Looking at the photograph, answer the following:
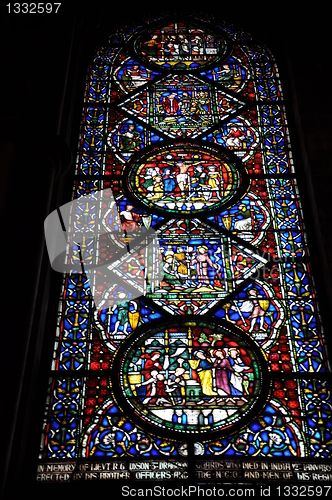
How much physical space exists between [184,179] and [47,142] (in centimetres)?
191

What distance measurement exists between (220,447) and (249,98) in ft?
15.5

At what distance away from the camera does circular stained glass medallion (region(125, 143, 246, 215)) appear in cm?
879

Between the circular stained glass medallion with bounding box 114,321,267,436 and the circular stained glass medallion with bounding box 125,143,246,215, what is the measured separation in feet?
5.41

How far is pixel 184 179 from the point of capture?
9.05 m

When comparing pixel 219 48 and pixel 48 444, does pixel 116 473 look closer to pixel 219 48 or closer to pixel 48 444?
pixel 48 444

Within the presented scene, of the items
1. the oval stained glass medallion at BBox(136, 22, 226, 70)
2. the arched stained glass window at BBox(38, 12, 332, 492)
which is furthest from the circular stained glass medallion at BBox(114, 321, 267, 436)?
the oval stained glass medallion at BBox(136, 22, 226, 70)

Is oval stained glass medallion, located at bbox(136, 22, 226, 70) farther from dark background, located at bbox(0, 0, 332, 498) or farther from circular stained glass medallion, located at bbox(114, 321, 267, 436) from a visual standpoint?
circular stained glass medallion, located at bbox(114, 321, 267, 436)

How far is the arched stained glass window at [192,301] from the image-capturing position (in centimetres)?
680

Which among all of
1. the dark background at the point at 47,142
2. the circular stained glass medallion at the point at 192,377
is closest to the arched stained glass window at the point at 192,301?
the circular stained glass medallion at the point at 192,377

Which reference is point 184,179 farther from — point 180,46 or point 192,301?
point 180,46

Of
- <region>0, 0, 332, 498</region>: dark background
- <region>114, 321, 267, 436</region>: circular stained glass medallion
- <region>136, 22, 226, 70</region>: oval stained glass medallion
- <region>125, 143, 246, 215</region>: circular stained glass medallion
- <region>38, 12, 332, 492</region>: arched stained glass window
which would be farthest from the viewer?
<region>136, 22, 226, 70</region>: oval stained glass medallion

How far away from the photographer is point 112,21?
36.6ft

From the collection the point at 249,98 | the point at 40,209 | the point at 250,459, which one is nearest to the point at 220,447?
the point at 250,459

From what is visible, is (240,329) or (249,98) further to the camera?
(249,98)
